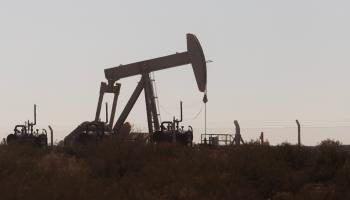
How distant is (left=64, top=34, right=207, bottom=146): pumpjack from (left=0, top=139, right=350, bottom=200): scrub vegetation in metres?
8.86

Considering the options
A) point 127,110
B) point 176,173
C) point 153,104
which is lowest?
point 176,173

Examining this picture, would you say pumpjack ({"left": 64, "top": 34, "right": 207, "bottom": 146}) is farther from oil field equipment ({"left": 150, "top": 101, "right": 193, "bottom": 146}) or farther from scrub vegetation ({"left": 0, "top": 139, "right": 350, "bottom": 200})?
scrub vegetation ({"left": 0, "top": 139, "right": 350, "bottom": 200})

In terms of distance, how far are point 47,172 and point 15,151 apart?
251 inches

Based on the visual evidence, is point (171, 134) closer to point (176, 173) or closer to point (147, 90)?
point (147, 90)

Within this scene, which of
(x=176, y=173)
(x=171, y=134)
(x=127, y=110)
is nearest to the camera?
(x=176, y=173)

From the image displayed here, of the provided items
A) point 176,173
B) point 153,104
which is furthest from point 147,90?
point 176,173

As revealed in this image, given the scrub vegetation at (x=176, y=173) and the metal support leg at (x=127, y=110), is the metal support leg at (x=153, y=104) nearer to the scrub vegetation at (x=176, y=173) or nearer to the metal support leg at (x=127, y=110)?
the metal support leg at (x=127, y=110)

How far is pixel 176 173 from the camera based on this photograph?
827 inches

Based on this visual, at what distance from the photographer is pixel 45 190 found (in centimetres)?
1622

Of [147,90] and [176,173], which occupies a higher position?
[147,90]

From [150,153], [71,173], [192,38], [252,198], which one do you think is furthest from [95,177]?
[192,38]

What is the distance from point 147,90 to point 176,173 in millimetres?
20618

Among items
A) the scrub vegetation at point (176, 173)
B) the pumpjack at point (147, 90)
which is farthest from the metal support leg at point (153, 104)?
the scrub vegetation at point (176, 173)

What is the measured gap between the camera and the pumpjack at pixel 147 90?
3641 centimetres
